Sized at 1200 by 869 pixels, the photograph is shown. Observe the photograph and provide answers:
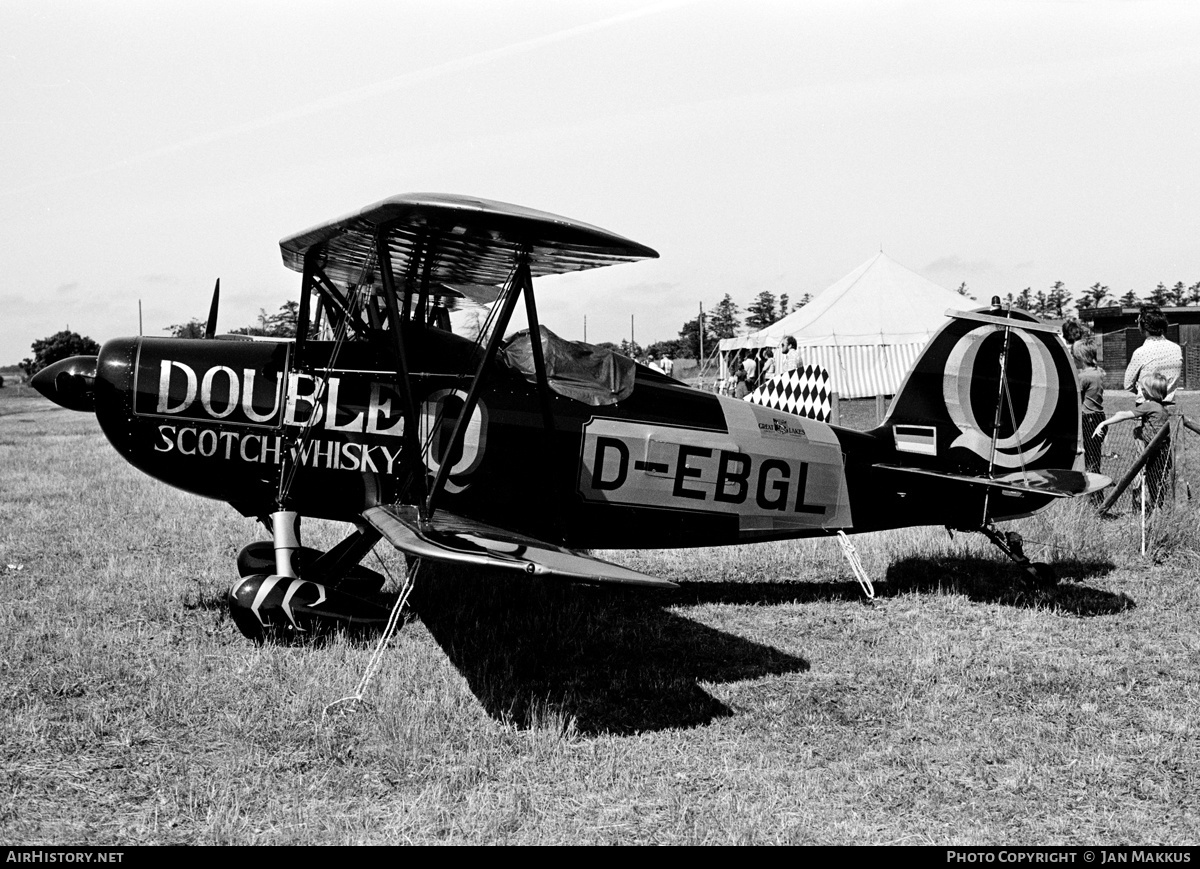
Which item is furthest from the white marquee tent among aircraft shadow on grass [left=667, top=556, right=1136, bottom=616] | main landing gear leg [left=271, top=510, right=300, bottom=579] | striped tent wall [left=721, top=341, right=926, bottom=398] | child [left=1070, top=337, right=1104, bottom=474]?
main landing gear leg [left=271, top=510, right=300, bottom=579]

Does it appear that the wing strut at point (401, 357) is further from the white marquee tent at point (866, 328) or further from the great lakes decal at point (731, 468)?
the white marquee tent at point (866, 328)

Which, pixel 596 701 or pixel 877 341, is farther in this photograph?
pixel 877 341

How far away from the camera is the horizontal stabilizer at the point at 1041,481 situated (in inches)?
262

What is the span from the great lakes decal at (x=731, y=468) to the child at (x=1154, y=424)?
3.55 metres

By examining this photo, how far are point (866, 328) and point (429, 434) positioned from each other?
2008 cm

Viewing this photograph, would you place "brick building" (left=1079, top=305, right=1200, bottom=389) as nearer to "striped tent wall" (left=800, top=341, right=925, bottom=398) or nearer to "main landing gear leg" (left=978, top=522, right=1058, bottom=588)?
"striped tent wall" (left=800, top=341, right=925, bottom=398)

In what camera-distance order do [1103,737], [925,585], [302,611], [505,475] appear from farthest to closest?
[925,585] → [505,475] → [302,611] → [1103,737]

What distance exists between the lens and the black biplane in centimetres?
568

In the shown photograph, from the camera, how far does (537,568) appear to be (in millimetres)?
4113

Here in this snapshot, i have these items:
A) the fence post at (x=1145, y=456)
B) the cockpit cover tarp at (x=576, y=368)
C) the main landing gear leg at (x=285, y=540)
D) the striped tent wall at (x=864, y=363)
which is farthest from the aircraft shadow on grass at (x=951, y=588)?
the striped tent wall at (x=864, y=363)

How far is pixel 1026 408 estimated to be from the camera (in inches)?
284

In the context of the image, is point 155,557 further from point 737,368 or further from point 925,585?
point 737,368
